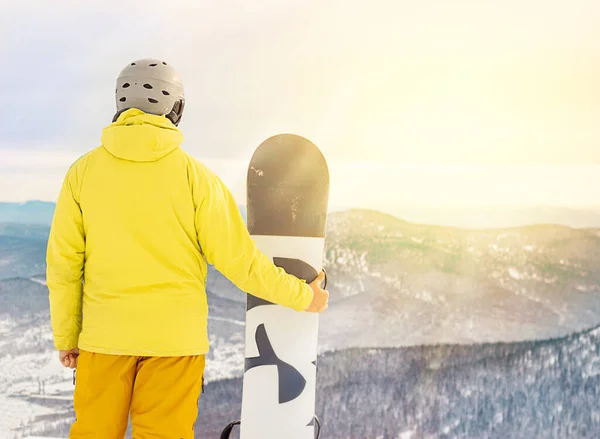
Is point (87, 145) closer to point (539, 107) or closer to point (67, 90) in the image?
point (67, 90)

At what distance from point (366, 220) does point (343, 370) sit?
2.09 ft

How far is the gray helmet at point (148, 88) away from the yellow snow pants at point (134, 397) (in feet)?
1.81

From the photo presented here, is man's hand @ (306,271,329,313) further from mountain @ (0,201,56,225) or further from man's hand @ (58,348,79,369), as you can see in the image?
mountain @ (0,201,56,225)

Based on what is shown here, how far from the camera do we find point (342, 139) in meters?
2.68

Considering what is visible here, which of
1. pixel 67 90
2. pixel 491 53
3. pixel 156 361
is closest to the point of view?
pixel 156 361

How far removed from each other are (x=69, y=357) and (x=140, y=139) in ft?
1.76

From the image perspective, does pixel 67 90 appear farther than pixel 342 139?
Yes

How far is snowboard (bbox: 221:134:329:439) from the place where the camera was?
5.74 feet

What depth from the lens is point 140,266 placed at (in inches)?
53.4

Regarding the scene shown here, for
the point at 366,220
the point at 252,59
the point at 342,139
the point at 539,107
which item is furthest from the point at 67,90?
the point at 539,107

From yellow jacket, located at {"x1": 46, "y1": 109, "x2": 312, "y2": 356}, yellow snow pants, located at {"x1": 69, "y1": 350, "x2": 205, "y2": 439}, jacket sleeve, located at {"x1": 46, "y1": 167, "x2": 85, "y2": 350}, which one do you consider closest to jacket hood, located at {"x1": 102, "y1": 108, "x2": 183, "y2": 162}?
yellow jacket, located at {"x1": 46, "y1": 109, "x2": 312, "y2": 356}

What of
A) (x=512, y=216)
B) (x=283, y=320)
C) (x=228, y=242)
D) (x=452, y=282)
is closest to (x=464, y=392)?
(x=452, y=282)

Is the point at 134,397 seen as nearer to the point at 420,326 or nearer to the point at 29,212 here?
the point at 420,326

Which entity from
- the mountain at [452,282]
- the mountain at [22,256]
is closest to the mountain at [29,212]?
the mountain at [22,256]
